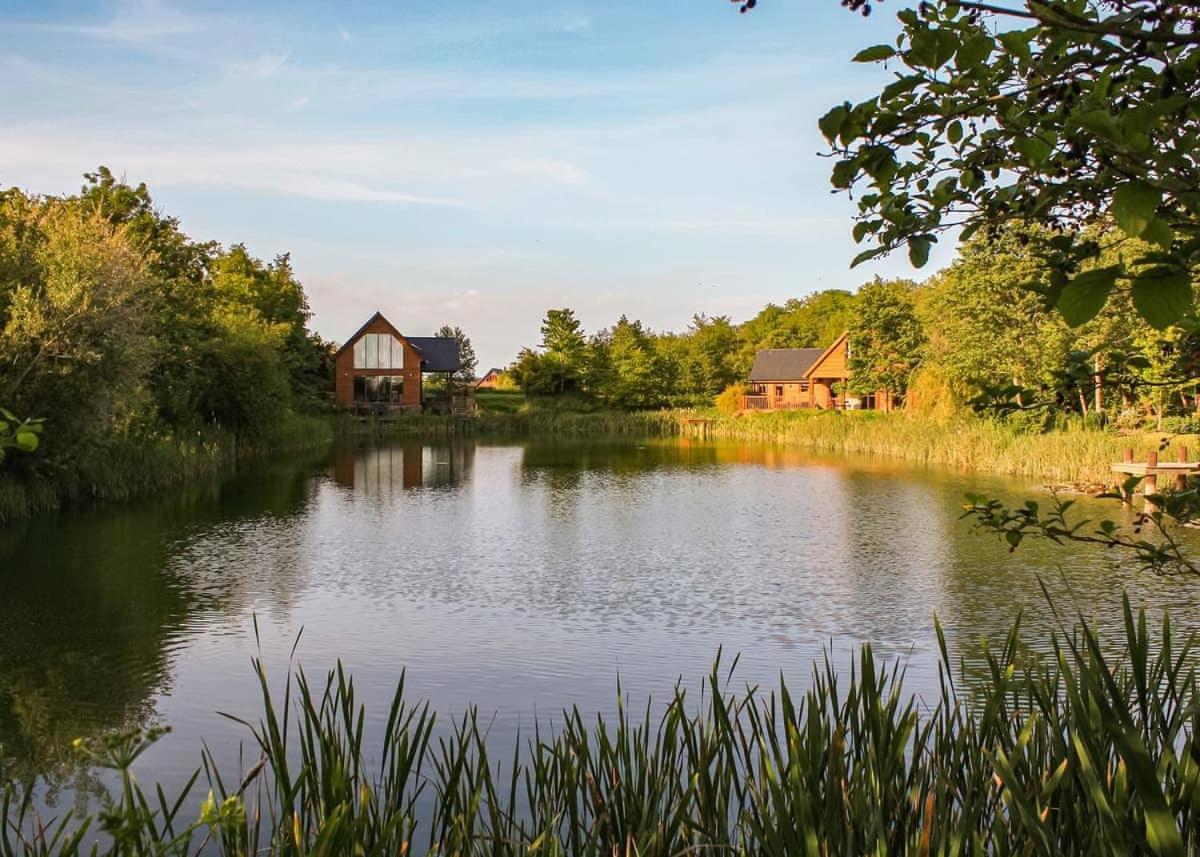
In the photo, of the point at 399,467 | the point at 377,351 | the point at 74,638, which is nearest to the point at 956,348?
the point at 399,467

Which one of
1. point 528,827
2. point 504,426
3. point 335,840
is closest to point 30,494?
point 528,827

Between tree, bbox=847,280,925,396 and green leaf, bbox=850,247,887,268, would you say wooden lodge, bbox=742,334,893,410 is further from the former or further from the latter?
green leaf, bbox=850,247,887,268

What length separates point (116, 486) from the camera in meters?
21.7

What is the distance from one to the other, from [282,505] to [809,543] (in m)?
10.7

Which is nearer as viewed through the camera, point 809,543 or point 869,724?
point 869,724

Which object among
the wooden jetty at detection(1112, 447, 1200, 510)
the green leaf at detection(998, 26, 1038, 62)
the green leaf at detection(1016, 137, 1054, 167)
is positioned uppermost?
the green leaf at detection(998, 26, 1038, 62)

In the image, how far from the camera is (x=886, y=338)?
4972 centimetres

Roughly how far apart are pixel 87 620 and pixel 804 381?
51.7 metres

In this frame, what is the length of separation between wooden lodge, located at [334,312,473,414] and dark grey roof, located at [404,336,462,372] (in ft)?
5.23

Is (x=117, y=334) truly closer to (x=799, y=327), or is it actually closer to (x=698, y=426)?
(x=698, y=426)

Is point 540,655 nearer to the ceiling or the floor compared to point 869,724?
nearer to the floor

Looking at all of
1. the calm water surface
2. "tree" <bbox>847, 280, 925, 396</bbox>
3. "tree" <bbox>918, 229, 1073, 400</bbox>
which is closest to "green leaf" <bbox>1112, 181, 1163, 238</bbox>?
the calm water surface

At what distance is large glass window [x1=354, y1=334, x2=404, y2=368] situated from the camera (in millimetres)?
56688

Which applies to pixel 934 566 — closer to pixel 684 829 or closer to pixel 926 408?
pixel 684 829
